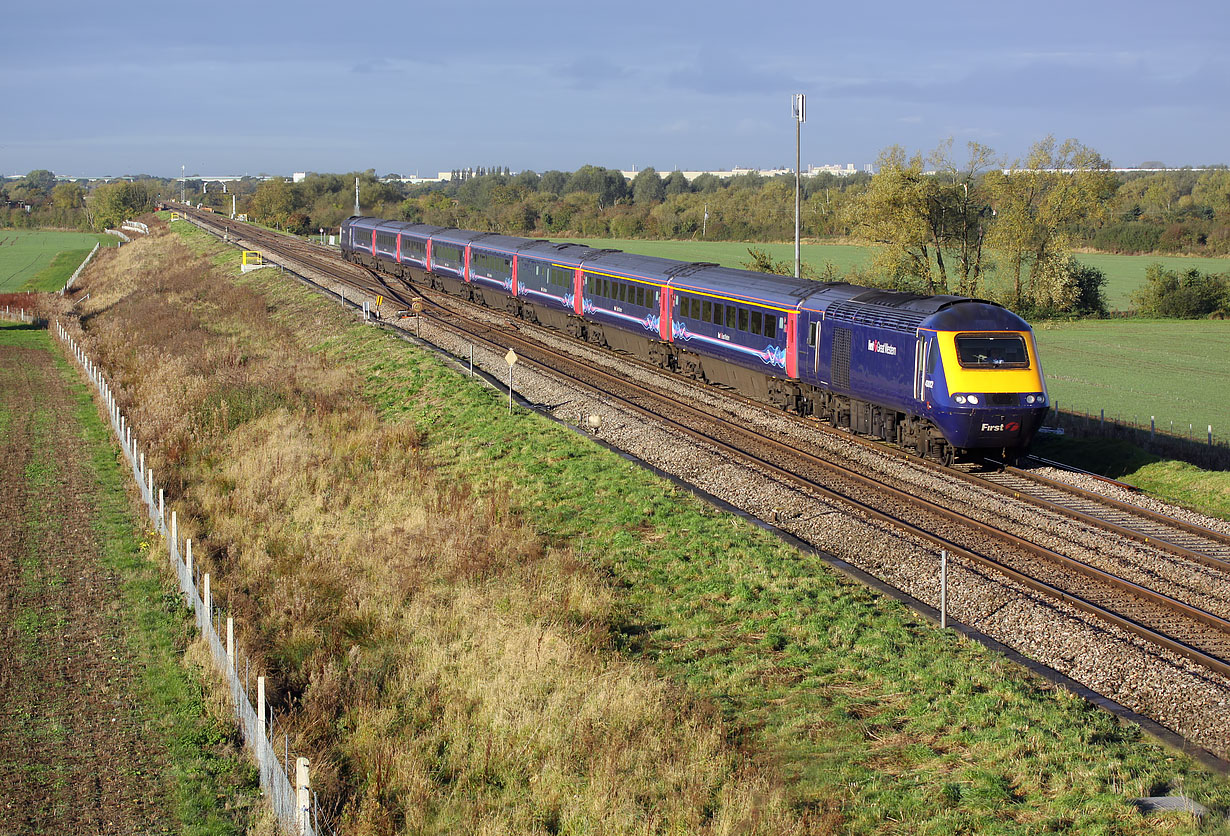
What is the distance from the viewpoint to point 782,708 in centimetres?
1085

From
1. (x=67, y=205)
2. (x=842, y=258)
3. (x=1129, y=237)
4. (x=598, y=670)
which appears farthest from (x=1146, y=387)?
(x=67, y=205)

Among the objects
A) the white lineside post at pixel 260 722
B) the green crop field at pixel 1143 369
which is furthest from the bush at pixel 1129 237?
the white lineside post at pixel 260 722

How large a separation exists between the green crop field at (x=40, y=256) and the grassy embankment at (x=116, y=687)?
75703 mm

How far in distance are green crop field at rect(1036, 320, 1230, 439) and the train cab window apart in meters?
11.7

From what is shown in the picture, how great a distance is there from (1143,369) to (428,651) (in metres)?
38.7

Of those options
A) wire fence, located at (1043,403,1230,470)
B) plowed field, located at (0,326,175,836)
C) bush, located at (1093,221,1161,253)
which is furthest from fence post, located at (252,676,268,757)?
bush, located at (1093,221,1161,253)

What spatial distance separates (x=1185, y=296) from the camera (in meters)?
61.8

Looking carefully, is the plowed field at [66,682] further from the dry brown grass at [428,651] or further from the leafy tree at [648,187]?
the leafy tree at [648,187]

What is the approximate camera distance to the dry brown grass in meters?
9.32

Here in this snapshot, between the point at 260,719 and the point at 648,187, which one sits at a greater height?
the point at 648,187

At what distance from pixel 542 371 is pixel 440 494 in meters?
12.0

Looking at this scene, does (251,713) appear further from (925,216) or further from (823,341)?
(925,216)

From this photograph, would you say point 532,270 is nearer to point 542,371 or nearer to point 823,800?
point 542,371

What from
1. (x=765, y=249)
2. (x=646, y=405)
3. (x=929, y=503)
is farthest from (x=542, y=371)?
(x=765, y=249)
